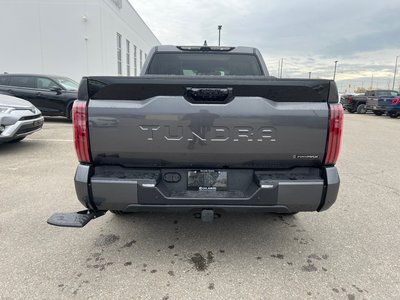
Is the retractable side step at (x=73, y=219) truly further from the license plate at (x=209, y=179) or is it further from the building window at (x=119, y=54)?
the building window at (x=119, y=54)

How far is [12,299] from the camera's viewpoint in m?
2.21

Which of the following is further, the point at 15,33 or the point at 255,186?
the point at 15,33

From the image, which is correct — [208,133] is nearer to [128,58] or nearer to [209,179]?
[209,179]

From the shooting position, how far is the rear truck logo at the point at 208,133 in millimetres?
2314

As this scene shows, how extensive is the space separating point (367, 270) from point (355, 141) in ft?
25.6

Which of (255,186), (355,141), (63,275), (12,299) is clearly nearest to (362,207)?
(255,186)

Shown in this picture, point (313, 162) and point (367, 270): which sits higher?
point (313, 162)

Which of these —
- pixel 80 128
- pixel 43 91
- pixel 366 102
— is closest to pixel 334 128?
pixel 80 128


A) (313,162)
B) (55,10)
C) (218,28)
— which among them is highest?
(218,28)

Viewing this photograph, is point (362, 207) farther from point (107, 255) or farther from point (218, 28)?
point (218, 28)

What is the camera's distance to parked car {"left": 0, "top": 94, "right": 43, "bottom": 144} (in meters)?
6.05

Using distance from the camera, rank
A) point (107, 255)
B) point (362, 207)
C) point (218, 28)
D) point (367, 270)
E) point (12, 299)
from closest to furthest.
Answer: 1. point (12, 299)
2. point (367, 270)
3. point (107, 255)
4. point (362, 207)
5. point (218, 28)

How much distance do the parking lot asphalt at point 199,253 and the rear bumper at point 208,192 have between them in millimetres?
586

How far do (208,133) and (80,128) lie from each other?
1002mm
